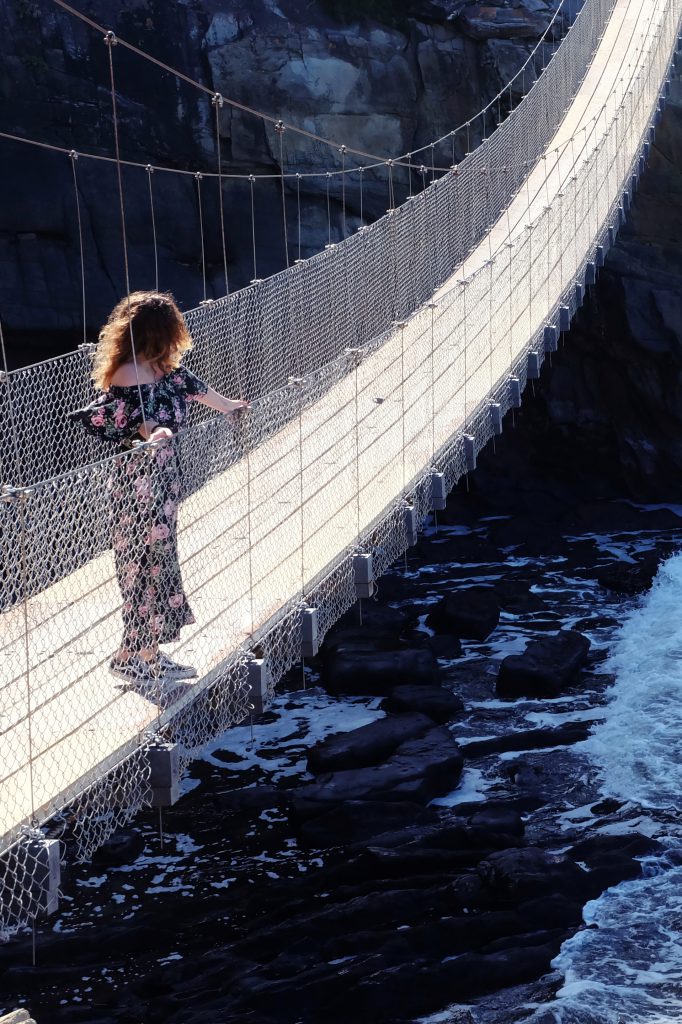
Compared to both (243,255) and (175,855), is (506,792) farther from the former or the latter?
(243,255)

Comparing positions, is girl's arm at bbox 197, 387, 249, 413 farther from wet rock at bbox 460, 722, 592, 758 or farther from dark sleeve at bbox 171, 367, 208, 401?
wet rock at bbox 460, 722, 592, 758

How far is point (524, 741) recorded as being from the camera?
6.12 meters

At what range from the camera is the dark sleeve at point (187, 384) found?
2.85m

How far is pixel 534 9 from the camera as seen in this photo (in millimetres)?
8922

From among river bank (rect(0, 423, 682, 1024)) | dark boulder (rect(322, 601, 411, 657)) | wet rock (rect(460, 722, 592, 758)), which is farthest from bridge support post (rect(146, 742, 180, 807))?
dark boulder (rect(322, 601, 411, 657))

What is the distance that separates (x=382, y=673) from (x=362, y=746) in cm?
86

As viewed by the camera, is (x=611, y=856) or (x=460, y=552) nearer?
(x=611, y=856)

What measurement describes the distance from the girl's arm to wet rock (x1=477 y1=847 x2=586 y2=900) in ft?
7.32

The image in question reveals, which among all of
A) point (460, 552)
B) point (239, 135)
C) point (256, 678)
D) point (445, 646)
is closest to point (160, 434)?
point (256, 678)

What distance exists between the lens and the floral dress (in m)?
2.77

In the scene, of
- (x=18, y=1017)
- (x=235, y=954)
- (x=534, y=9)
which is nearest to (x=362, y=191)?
(x=534, y=9)

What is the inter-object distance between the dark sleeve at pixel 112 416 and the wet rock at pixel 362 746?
10.4ft

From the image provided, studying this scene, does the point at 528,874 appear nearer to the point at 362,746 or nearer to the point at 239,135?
the point at 362,746

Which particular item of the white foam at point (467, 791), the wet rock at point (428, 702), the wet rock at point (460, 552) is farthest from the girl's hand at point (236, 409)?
the wet rock at point (460, 552)
